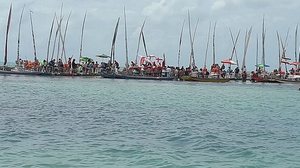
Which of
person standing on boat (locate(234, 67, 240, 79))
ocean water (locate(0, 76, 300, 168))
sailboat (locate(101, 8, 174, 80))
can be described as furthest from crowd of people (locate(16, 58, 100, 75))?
ocean water (locate(0, 76, 300, 168))

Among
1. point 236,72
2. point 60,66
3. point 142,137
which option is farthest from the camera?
point 236,72

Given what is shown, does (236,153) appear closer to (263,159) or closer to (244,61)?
(263,159)

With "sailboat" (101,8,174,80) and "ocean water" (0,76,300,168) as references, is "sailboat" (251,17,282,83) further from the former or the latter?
"ocean water" (0,76,300,168)

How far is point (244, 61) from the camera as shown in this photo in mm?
67125

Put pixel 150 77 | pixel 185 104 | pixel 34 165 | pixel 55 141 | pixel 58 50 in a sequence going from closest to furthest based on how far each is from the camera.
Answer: pixel 34 165 < pixel 55 141 < pixel 185 104 < pixel 150 77 < pixel 58 50

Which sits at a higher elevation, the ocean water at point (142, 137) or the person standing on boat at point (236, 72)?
the person standing on boat at point (236, 72)

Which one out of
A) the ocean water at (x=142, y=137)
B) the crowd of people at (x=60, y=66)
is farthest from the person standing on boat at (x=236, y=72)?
the ocean water at (x=142, y=137)

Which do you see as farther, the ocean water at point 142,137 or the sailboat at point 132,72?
the sailboat at point 132,72

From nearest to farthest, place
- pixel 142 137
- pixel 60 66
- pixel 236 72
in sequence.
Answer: pixel 142 137 → pixel 60 66 → pixel 236 72

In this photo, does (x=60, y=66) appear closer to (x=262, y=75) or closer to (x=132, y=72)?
(x=132, y=72)

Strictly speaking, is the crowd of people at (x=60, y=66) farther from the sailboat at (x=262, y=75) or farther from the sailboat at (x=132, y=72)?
the sailboat at (x=262, y=75)

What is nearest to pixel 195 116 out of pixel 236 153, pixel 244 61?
pixel 236 153

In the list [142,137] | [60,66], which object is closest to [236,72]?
[60,66]

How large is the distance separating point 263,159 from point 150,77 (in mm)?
46286
